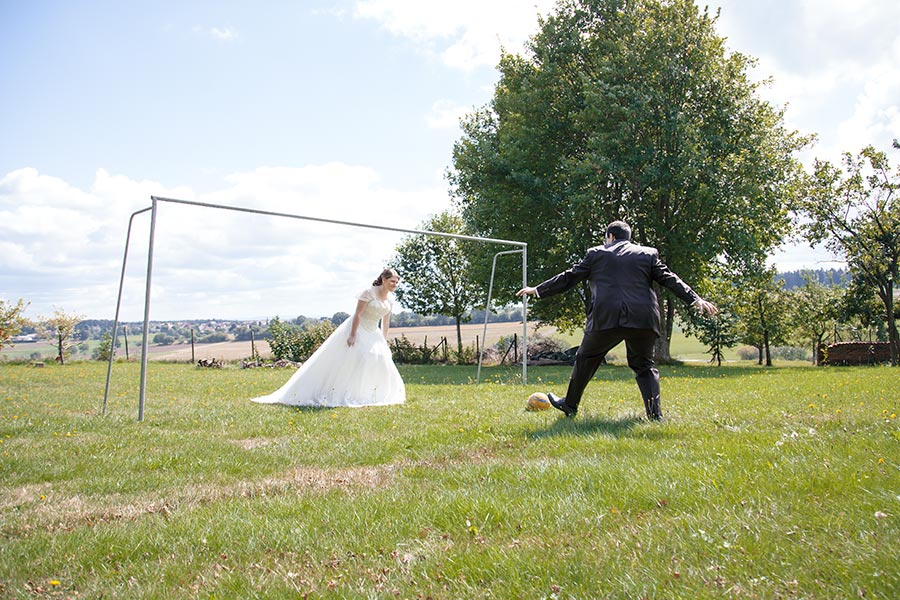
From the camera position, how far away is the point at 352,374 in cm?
1091

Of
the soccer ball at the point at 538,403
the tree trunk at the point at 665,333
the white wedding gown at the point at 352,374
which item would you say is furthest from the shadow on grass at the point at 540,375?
the soccer ball at the point at 538,403

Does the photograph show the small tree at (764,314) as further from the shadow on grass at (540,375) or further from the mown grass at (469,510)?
the mown grass at (469,510)

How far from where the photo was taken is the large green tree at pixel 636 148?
72.7ft

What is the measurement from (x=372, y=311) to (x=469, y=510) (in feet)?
24.7

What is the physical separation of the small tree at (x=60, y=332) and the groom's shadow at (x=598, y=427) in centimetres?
3085

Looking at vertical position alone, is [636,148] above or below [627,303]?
above

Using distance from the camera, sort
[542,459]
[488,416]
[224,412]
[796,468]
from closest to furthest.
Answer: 1. [796,468]
2. [542,459]
3. [488,416]
4. [224,412]

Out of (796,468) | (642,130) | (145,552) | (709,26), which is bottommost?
(145,552)

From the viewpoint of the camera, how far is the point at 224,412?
9633 mm

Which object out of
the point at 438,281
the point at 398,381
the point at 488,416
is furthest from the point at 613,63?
the point at 488,416

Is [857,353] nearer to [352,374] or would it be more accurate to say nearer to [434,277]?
[434,277]

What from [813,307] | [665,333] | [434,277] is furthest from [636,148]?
[813,307]

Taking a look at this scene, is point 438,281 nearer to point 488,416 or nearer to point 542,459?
point 488,416

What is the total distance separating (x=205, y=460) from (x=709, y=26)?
25112 mm
